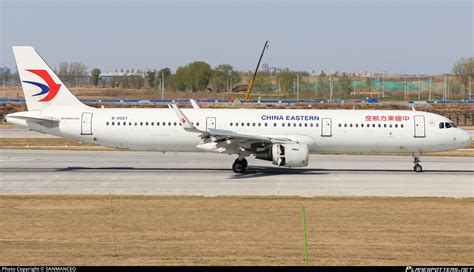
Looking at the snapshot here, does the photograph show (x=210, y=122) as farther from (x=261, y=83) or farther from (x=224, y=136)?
(x=261, y=83)

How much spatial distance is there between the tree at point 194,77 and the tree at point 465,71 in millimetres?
62287

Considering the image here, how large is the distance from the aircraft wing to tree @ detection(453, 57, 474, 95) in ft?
470

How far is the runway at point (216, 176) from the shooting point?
28703 millimetres

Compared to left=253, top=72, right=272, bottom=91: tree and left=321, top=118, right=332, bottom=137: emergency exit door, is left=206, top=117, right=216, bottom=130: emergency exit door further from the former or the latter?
left=253, top=72, right=272, bottom=91: tree

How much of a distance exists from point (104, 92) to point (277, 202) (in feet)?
410

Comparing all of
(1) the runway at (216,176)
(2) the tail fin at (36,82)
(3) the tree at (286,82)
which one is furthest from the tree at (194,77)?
(2) the tail fin at (36,82)

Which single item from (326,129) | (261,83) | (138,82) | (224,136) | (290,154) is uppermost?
(138,82)

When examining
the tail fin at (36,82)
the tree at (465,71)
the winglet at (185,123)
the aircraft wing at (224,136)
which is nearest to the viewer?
the winglet at (185,123)

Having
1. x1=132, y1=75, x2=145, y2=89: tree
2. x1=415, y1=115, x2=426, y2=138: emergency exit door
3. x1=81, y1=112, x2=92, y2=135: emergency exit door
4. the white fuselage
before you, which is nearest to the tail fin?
the white fuselage

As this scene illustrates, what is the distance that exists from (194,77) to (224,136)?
139 meters

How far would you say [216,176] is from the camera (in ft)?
109

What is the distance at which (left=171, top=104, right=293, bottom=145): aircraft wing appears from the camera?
106 feet

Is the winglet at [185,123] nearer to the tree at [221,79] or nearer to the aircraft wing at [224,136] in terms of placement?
the aircraft wing at [224,136]

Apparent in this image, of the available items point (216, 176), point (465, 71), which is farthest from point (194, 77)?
point (216, 176)
